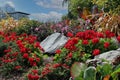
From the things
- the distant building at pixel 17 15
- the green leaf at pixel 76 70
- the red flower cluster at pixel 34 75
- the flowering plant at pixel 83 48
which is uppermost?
the green leaf at pixel 76 70

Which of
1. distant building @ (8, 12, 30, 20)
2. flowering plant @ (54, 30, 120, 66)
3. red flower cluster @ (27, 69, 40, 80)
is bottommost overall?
distant building @ (8, 12, 30, 20)

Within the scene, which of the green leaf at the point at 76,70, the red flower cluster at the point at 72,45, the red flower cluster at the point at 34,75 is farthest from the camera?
the red flower cluster at the point at 72,45

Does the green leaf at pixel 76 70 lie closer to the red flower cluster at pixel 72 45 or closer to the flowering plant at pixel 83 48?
the flowering plant at pixel 83 48

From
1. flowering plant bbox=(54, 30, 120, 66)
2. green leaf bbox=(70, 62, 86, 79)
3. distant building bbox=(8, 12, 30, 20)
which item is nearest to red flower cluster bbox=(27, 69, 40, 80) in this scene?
flowering plant bbox=(54, 30, 120, 66)

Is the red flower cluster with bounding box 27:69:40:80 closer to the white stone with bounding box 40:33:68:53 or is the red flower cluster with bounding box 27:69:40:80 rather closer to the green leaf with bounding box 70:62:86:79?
the green leaf with bounding box 70:62:86:79

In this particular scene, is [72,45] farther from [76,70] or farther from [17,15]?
[17,15]

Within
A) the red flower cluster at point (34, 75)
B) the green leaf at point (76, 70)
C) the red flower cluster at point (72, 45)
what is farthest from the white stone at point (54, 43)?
the green leaf at point (76, 70)

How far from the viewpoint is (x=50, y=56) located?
407 inches

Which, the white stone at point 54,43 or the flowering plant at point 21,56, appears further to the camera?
the white stone at point 54,43

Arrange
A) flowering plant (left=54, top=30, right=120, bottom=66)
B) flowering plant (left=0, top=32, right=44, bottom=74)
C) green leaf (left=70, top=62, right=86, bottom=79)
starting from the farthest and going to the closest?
flowering plant (left=0, top=32, right=44, bottom=74) < flowering plant (left=54, top=30, right=120, bottom=66) < green leaf (left=70, top=62, right=86, bottom=79)

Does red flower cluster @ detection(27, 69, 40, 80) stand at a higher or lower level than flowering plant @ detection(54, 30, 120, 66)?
lower

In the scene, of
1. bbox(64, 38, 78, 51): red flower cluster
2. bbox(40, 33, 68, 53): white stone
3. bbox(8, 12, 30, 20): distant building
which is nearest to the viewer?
bbox(64, 38, 78, 51): red flower cluster

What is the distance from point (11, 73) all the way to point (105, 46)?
2.25 m

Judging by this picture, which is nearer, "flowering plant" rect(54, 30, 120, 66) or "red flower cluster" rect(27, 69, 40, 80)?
"red flower cluster" rect(27, 69, 40, 80)
